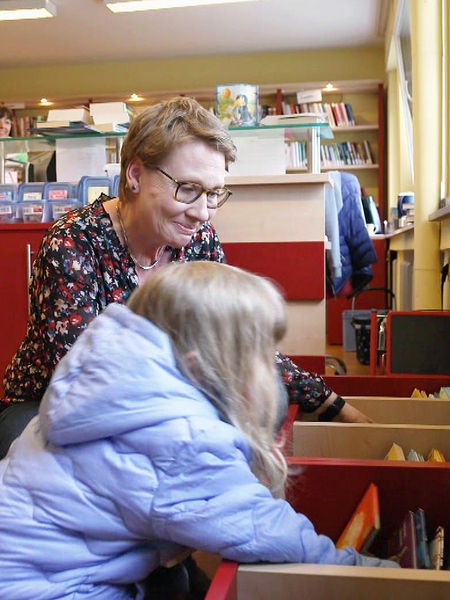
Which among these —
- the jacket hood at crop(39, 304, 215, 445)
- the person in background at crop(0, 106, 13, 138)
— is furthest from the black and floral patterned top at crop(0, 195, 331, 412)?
the person in background at crop(0, 106, 13, 138)

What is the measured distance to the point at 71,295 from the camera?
1.44m

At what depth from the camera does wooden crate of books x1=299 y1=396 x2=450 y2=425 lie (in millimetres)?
1496

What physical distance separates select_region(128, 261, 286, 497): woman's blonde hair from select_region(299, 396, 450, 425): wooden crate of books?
64 centimetres

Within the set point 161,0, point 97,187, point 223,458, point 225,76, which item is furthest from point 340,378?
point 225,76

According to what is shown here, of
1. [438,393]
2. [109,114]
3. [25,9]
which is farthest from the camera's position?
[25,9]

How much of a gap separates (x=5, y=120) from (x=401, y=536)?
804cm

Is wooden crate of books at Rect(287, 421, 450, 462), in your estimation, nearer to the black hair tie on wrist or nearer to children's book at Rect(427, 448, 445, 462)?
children's book at Rect(427, 448, 445, 462)

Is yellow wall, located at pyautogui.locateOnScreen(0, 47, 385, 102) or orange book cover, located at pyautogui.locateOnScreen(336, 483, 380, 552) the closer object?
orange book cover, located at pyautogui.locateOnScreen(336, 483, 380, 552)

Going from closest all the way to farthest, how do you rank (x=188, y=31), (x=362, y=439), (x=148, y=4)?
(x=362, y=439)
(x=148, y=4)
(x=188, y=31)

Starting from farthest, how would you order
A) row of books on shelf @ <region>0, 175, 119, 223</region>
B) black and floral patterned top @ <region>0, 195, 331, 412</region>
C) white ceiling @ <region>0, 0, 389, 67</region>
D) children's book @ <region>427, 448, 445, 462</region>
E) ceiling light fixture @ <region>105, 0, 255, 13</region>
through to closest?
white ceiling @ <region>0, 0, 389, 67</region>
ceiling light fixture @ <region>105, 0, 255, 13</region>
row of books on shelf @ <region>0, 175, 119, 223</region>
black and floral patterned top @ <region>0, 195, 331, 412</region>
children's book @ <region>427, 448, 445, 462</region>

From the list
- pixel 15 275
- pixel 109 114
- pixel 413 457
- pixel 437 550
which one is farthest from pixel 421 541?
pixel 109 114

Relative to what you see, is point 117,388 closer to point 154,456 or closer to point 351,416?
point 154,456

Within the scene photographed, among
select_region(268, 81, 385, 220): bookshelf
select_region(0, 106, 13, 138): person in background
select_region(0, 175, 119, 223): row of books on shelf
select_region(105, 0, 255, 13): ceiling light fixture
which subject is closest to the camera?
select_region(0, 175, 119, 223): row of books on shelf

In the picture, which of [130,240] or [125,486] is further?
→ [130,240]
